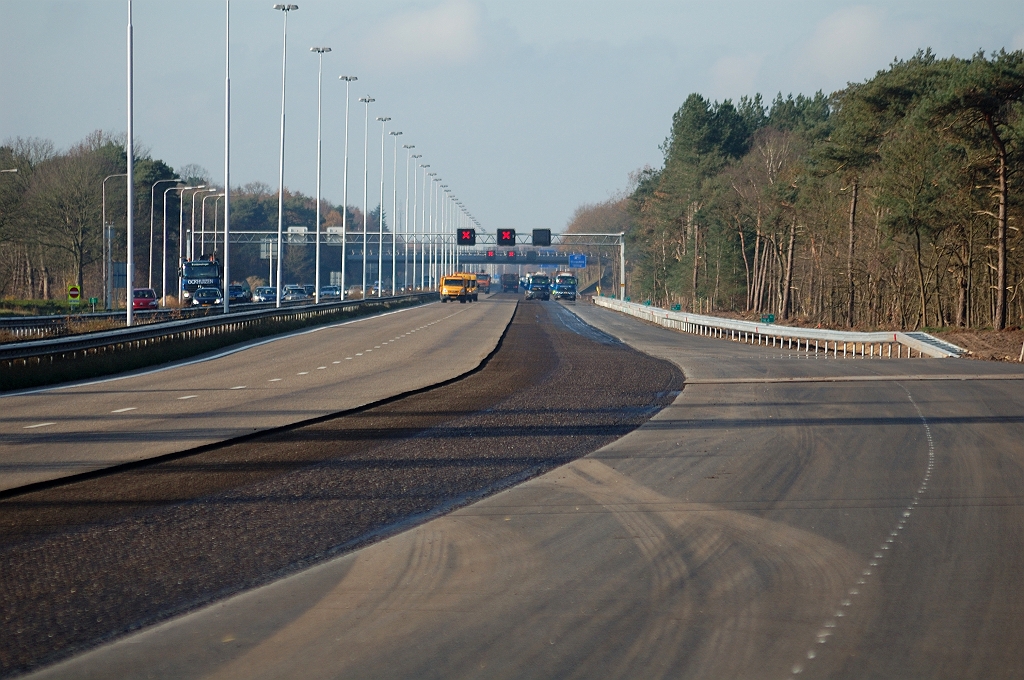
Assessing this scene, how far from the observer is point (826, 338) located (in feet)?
139

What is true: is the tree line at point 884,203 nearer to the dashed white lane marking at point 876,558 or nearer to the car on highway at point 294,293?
the dashed white lane marking at point 876,558

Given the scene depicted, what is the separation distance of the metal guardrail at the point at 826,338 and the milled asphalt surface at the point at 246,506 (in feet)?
69.4

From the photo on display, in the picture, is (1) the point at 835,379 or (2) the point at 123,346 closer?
(1) the point at 835,379

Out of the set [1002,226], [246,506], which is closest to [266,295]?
[1002,226]

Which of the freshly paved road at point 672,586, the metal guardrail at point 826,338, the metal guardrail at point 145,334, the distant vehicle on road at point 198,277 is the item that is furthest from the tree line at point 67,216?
the freshly paved road at point 672,586

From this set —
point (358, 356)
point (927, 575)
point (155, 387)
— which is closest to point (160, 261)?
point (358, 356)

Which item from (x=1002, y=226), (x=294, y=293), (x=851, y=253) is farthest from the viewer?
(x=294, y=293)

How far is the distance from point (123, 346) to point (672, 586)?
85.0ft

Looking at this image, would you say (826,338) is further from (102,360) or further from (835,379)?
(102,360)

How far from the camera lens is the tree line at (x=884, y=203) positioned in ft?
144

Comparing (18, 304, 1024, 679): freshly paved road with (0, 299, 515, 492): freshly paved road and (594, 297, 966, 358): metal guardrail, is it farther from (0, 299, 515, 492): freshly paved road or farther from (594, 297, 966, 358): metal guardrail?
(594, 297, 966, 358): metal guardrail

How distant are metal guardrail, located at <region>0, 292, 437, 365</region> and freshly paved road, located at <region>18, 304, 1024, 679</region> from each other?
16492mm

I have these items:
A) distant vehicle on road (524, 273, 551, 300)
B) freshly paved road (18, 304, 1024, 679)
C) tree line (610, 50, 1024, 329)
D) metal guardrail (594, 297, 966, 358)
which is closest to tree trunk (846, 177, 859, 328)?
tree line (610, 50, 1024, 329)

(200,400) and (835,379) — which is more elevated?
(835,379)
